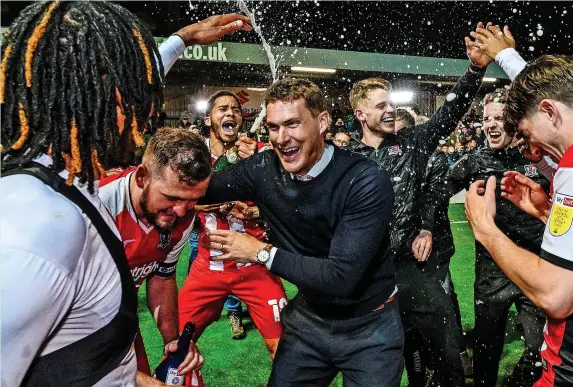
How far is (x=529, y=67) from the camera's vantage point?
6.94 feet

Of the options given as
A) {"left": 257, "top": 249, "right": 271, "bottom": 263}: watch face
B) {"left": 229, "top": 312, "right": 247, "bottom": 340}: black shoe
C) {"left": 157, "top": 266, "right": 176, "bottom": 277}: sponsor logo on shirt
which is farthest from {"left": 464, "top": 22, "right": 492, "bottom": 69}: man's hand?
{"left": 229, "top": 312, "right": 247, "bottom": 340}: black shoe

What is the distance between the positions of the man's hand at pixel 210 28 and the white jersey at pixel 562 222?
66.2 inches

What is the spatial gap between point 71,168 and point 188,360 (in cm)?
179

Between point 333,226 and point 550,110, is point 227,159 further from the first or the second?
point 550,110

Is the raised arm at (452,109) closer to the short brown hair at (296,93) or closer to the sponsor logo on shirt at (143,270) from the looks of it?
the short brown hair at (296,93)

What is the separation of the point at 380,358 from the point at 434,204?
6.17 ft

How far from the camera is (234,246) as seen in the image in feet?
8.09

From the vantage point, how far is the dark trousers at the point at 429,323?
357 cm

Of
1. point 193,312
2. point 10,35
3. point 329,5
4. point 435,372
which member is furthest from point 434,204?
point 329,5

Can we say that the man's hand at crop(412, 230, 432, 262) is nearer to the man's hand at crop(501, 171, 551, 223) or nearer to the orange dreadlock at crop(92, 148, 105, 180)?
the man's hand at crop(501, 171, 551, 223)

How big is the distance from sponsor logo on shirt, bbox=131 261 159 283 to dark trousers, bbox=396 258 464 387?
72.4 inches

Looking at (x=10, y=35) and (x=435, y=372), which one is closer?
(x=10, y=35)

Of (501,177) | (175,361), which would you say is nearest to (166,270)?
(175,361)

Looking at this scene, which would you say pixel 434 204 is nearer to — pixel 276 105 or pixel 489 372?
pixel 489 372
